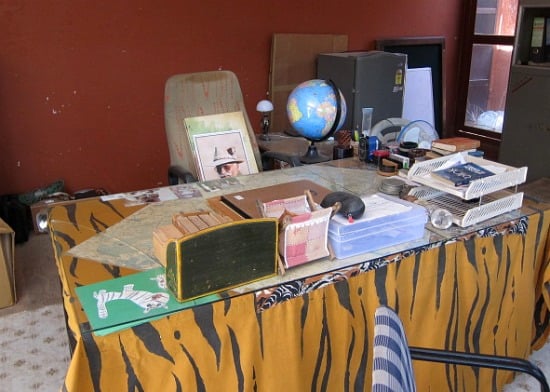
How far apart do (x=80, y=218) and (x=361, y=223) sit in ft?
2.84

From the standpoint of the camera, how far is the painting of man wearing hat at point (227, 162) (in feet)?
7.30

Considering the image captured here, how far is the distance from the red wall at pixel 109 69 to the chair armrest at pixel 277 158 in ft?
4.40

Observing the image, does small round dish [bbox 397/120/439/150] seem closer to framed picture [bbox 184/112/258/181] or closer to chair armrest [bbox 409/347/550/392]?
framed picture [bbox 184/112/258/181]

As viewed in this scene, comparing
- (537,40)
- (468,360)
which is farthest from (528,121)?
(468,360)

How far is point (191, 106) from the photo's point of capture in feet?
7.65

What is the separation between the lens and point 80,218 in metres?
1.61

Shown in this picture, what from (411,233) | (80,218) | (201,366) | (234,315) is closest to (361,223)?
(411,233)

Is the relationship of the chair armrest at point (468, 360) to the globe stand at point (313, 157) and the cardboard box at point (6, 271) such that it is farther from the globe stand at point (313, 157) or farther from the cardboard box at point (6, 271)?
the cardboard box at point (6, 271)

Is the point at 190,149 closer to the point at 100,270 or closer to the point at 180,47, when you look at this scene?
the point at 100,270

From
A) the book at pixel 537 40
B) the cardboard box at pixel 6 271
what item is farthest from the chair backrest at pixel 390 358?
the book at pixel 537 40

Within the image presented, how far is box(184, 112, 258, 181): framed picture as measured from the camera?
87.0 inches

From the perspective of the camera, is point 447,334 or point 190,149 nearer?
point 447,334

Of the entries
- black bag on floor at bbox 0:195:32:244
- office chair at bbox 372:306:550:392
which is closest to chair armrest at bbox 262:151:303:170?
office chair at bbox 372:306:550:392

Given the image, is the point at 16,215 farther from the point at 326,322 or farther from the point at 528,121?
the point at 528,121
